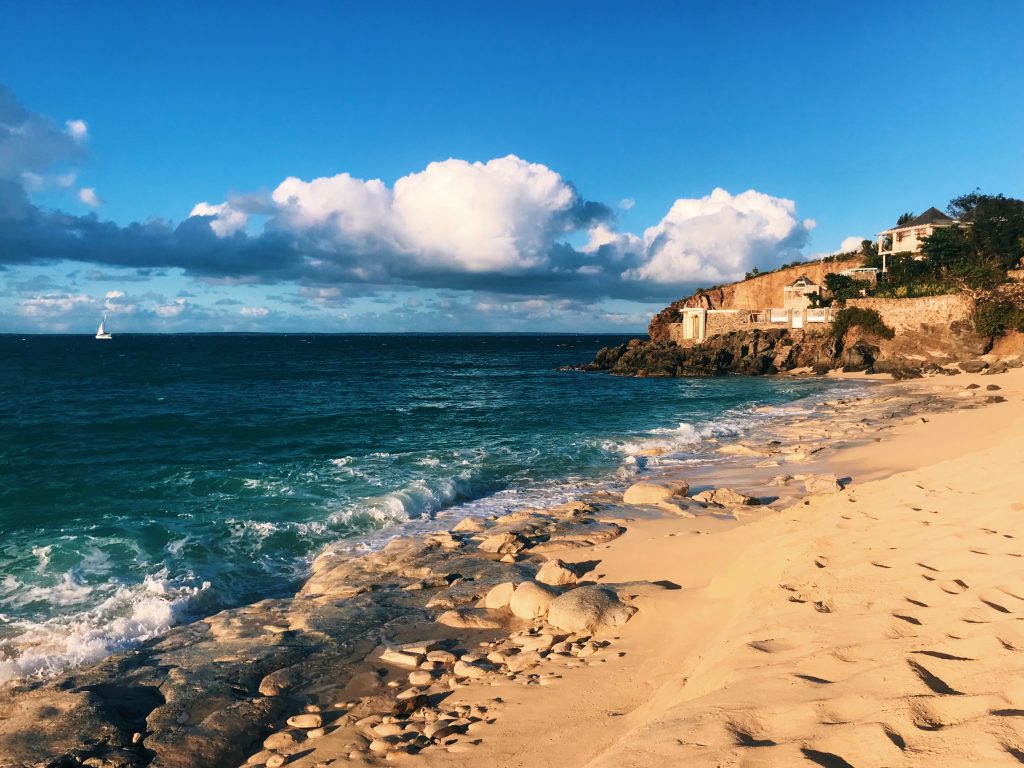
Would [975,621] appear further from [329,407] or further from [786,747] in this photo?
[329,407]

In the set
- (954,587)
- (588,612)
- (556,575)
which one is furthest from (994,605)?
(556,575)

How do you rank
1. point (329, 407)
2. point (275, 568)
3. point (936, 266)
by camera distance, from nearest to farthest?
point (275, 568) → point (329, 407) → point (936, 266)

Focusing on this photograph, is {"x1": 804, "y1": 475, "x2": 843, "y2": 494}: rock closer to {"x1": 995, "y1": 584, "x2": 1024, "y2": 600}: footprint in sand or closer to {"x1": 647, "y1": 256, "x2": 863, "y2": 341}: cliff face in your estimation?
{"x1": 995, "y1": 584, "x2": 1024, "y2": 600}: footprint in sand

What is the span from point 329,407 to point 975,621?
3420 cm

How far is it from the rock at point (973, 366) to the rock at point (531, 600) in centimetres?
4150

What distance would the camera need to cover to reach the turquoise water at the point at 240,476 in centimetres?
1046

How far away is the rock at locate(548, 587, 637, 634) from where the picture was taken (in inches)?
305

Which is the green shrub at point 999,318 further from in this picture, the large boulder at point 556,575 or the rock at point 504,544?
the large boulder at point 556,575

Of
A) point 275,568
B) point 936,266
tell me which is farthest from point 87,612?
point 936,266

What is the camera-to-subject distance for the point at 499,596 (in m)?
9.05

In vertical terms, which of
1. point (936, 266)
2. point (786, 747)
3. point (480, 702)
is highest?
point (936, 266)

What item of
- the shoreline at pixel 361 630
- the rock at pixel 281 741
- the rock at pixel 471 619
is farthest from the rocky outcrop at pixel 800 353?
the rock at pixel 281 741

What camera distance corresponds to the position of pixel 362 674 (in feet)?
24.5

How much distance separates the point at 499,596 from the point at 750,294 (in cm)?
7879
